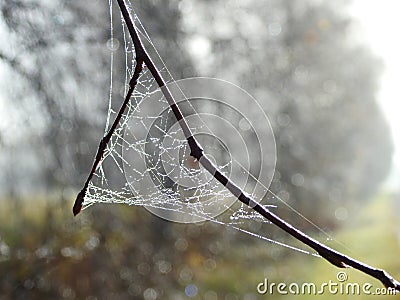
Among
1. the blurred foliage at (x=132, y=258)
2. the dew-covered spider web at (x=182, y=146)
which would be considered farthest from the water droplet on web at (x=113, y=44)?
the blurred foliage at (x=132, y=258)

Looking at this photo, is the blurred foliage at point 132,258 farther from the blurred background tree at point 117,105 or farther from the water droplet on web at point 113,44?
the water droplet on web at point 113,44

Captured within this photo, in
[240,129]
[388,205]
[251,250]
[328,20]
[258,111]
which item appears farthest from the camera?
[388,205]

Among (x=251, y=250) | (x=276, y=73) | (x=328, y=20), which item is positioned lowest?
(x=251, y=250)

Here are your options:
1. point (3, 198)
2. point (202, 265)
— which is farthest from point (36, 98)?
point (202, 265)

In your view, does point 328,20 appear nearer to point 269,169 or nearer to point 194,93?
point 269,169

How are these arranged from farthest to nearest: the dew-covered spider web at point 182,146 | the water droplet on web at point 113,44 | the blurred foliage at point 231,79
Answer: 1. the water droplet on web at point 113,44
2. the blurred foliage at point 231,79
3. the dew-covered spider web at point 182,146

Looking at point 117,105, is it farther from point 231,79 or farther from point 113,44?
point 231,79

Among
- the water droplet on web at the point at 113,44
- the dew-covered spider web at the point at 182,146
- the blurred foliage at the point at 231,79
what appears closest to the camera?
the dew-covered spider web at the point at 182,146
